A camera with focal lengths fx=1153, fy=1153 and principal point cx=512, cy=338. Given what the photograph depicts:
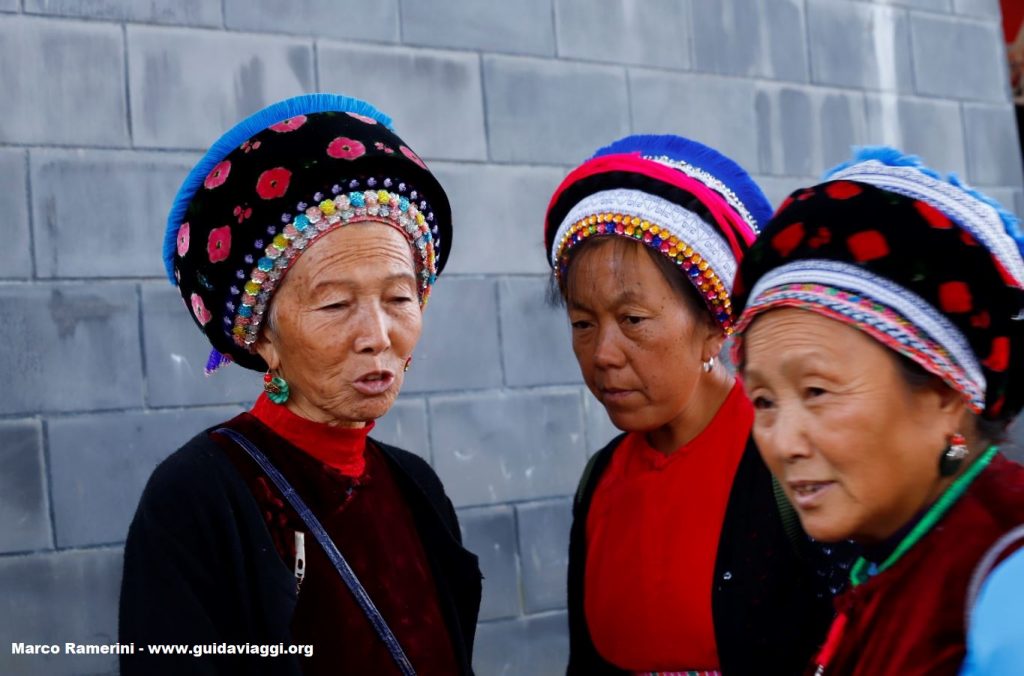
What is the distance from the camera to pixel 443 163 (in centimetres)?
421

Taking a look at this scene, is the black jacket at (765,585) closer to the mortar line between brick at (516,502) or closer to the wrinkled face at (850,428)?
the wrinkled face at (850,428)

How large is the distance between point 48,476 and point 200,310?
126 cm

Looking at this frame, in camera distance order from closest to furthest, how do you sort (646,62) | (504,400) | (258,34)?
(258,34) < (504,400) < (646,62)

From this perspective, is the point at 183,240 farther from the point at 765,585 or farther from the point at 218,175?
the point at 765,585

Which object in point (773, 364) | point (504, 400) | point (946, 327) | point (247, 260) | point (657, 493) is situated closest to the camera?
point (946, 327)

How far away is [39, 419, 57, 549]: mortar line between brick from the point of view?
337 centimetres

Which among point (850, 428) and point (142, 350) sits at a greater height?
point (142, 350)

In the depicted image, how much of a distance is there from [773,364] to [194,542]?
43.2 inches

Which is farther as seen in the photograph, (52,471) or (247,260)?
(52,471)

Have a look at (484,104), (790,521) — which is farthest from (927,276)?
(484,104)

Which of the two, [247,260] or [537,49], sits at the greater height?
[537,49]

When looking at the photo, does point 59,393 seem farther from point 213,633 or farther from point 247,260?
point 213,633

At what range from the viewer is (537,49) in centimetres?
445

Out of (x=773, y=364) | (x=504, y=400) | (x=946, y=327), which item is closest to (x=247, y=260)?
(x=773, y=364)
